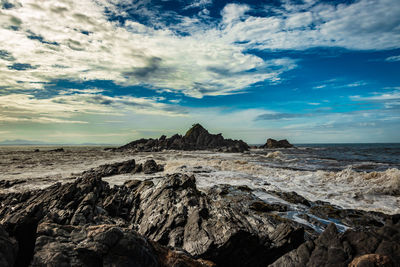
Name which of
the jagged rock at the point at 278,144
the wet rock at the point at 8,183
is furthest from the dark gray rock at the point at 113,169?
the jagged rock at the point at 278,144

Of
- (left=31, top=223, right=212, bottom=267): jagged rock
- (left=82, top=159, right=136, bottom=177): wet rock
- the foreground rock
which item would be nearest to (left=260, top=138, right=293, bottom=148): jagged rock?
the foreground rock

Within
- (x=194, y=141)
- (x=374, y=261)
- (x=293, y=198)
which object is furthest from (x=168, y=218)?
(x=194, y=141)

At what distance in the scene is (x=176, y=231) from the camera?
8.04 meters

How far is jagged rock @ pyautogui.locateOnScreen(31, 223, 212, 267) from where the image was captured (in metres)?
3.90

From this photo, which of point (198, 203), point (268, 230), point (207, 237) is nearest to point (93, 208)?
point (198, 203)

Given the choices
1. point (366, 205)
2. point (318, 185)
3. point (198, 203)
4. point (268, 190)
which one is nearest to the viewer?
point (198, 203)

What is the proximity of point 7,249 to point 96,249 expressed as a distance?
1405mm

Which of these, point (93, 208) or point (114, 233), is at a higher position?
point (114, 233)

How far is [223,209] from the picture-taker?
8.74 m

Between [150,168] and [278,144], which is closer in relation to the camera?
[150,168]

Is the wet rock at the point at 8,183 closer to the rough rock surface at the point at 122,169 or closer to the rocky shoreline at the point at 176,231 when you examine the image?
the rocky shoreline at the point at 176,231

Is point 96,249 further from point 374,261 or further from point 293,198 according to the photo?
point 293,198

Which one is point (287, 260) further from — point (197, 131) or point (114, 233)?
point (197, 131)

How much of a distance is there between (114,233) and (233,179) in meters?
17.1
